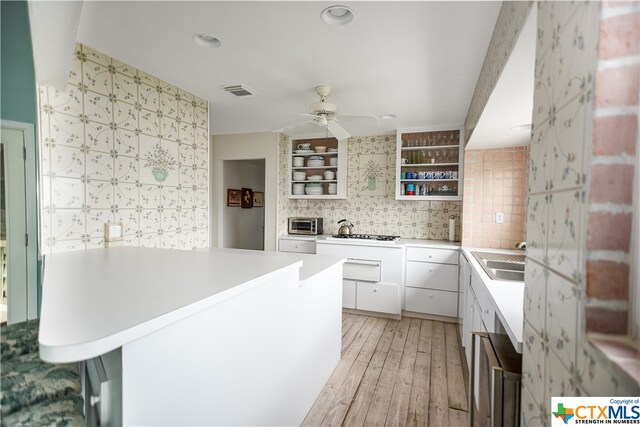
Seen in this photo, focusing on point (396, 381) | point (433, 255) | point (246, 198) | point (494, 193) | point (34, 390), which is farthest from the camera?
point (246, 198)

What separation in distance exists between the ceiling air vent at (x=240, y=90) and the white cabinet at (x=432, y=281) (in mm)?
2442

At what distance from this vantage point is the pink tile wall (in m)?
3.20

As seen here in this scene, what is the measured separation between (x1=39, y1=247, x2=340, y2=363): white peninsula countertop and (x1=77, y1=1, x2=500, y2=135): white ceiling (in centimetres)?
129

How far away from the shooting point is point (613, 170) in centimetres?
54

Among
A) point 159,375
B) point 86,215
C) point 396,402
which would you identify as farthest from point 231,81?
point 396,402

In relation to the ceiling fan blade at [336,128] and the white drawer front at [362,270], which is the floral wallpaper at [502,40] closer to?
the ceiling fan blade at [336,128]

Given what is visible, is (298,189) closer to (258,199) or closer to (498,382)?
(258,199)

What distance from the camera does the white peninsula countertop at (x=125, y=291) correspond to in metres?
0.64

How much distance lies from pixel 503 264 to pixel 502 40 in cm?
182

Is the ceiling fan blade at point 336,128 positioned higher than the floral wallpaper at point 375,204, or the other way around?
the ceiling fan blade at point 336,128

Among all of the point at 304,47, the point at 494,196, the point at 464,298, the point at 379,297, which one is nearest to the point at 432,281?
the point at 379,297

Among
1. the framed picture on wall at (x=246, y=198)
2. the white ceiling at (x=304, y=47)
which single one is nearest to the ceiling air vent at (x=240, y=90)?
the white ceiling at (x=304, y=47)

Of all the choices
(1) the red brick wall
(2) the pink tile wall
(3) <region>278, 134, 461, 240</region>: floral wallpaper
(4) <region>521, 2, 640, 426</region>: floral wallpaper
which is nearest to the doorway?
(3) <region>278, 134, 461, 240</region>: floral wallpaper

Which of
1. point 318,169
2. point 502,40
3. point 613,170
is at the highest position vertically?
point 502,40
